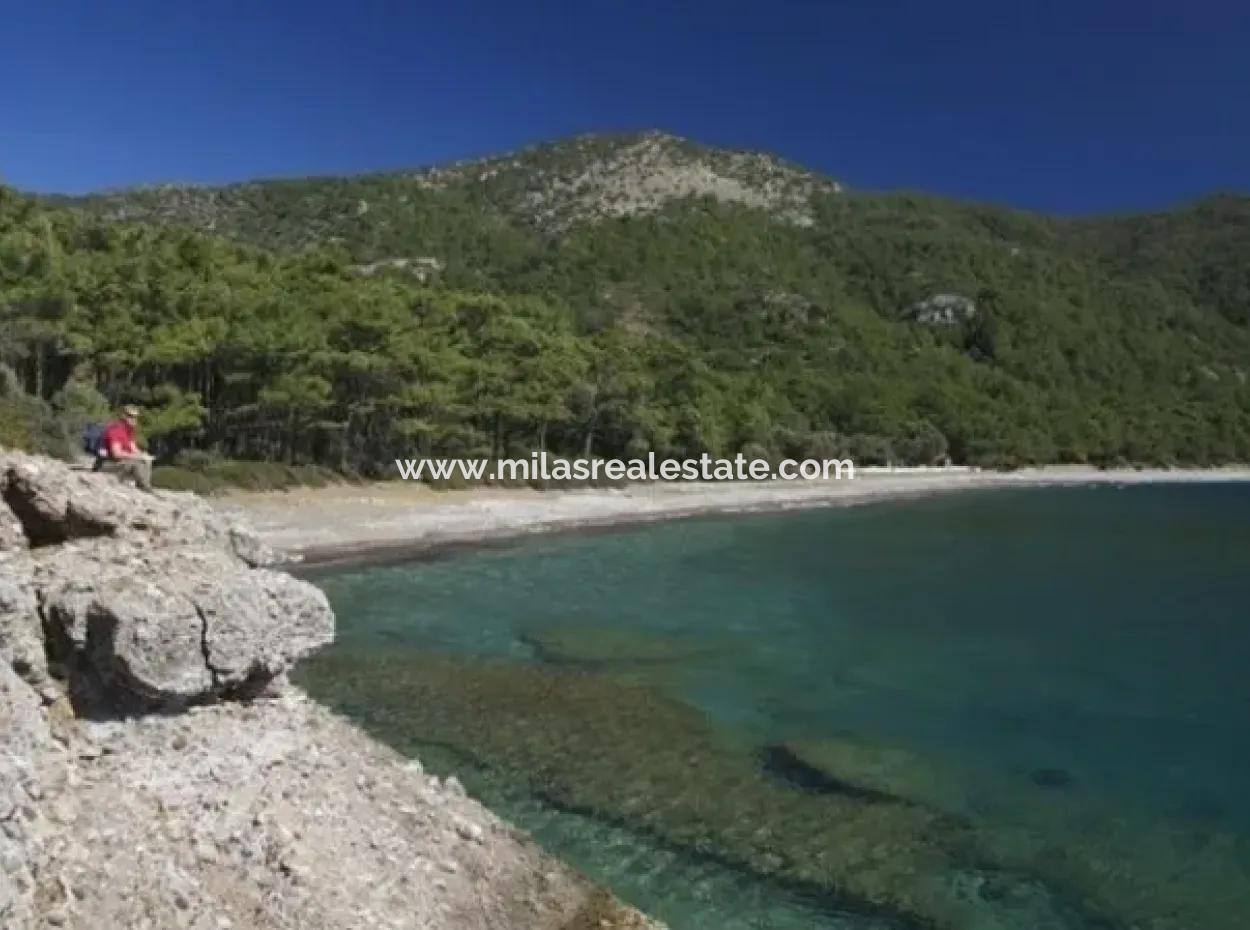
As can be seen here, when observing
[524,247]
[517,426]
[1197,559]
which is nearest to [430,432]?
[517,426]

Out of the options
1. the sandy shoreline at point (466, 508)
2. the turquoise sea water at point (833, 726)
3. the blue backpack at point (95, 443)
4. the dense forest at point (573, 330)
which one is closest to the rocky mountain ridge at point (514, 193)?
the dense forest at point (573, 330)

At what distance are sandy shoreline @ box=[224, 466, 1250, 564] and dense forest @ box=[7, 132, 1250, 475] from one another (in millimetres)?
5306

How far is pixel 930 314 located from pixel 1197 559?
113 metres

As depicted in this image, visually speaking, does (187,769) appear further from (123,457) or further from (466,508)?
(466,508)

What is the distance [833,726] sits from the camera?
21.9 m

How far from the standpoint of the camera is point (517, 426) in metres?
74.8

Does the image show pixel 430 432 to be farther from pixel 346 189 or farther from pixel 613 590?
pixel 346 189

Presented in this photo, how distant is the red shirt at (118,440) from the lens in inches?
609

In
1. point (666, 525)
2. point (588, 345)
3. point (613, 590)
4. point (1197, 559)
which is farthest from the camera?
point (588, 345)

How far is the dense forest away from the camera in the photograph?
182ft

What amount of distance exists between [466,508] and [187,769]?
45.4 metres

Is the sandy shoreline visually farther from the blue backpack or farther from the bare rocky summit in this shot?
the bare rocky summit

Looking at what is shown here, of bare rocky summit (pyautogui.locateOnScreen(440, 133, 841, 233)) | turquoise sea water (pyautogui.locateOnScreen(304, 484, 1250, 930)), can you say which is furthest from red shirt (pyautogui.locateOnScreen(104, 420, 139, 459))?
bare rocky summit (pyautogui.locateOnScreen(440, 133, 841, 233))

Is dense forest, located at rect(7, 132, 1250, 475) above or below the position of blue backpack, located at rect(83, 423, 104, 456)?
above
